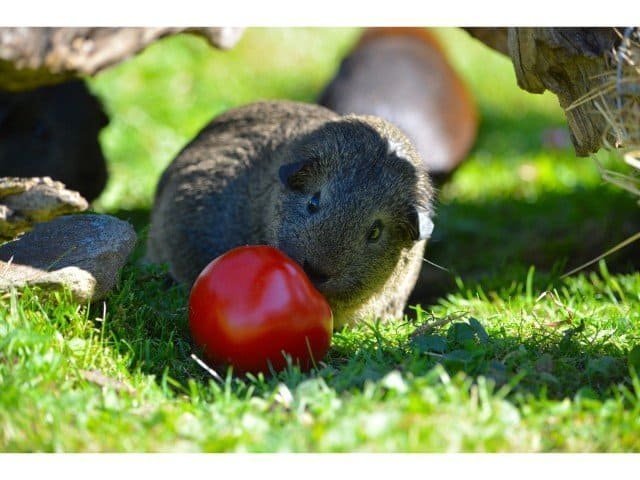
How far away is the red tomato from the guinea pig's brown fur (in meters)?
0.44

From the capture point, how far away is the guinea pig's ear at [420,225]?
15.4ft

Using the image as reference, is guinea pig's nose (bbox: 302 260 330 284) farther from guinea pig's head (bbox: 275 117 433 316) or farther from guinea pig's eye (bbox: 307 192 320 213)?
guinea pig's eye (bbox: 307 192 320 213)

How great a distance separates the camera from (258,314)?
13.0ft

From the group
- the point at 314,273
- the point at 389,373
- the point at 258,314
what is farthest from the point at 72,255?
the point at 389,373

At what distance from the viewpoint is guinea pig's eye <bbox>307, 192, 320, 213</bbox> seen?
4629 mm

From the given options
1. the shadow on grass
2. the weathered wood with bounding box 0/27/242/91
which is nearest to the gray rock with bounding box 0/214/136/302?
the shadow on grass

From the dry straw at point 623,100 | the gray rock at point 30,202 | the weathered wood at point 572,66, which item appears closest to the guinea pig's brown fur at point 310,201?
the weathered wood at point 572,66

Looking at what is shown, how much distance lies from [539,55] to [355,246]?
1.51 meters

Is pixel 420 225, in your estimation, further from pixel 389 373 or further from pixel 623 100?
pixel 389 373

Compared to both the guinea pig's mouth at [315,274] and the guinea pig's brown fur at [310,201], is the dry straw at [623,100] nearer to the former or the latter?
the guinea pig's brown fur at [310,201]

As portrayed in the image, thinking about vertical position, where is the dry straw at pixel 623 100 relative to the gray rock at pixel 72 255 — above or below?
above

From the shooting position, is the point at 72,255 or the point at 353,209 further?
the point at 353,209

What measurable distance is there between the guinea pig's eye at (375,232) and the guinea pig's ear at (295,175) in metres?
0.50

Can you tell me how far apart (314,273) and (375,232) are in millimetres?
481
